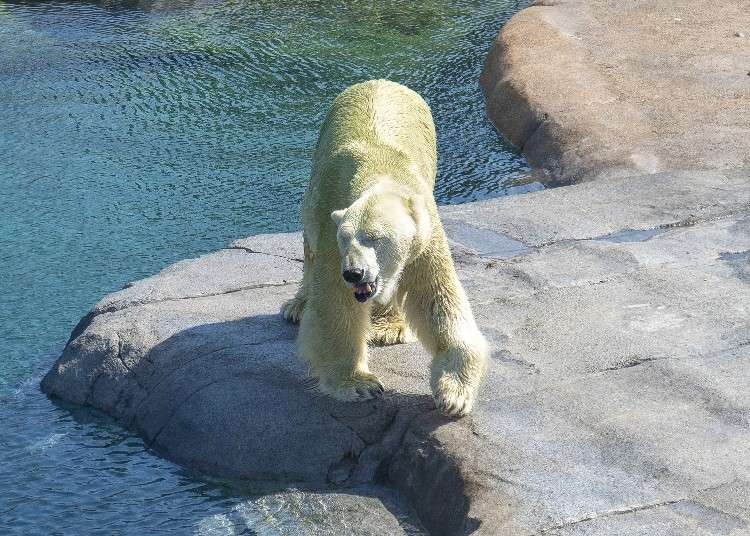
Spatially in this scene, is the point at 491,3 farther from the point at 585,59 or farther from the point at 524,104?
the point at 524,104

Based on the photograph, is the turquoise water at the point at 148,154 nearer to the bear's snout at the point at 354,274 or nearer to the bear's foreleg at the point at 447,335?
the bear's foreleg at the point at 447,335

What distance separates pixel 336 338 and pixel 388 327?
710mm

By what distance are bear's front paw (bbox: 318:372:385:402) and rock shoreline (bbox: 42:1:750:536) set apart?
74mm

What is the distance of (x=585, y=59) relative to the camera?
10.6m

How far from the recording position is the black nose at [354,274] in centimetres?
394

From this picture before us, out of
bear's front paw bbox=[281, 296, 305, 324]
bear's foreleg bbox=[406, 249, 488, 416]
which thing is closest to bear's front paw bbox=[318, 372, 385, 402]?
bear's foreleg bbox=[406, 249, 488, 416]

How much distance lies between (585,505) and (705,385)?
109 cm

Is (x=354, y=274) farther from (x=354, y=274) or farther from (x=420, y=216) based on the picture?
(x=420, y=216)

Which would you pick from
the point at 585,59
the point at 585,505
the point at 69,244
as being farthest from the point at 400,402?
the point at 585,59

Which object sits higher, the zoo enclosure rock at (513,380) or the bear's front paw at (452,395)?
the bear's front paw at (452,395)

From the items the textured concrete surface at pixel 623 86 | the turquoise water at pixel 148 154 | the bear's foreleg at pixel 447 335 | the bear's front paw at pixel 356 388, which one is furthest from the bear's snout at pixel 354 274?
the textured concrete surface at pixel 623 86

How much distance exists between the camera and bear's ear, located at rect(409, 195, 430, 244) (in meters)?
4.26

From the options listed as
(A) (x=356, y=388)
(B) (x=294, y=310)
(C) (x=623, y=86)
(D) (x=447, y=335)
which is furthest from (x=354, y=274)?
(C) (x=623, y=86)

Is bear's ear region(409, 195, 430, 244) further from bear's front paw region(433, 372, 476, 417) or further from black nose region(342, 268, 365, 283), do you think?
bear's front paw region(433, 372, 476, 417)
